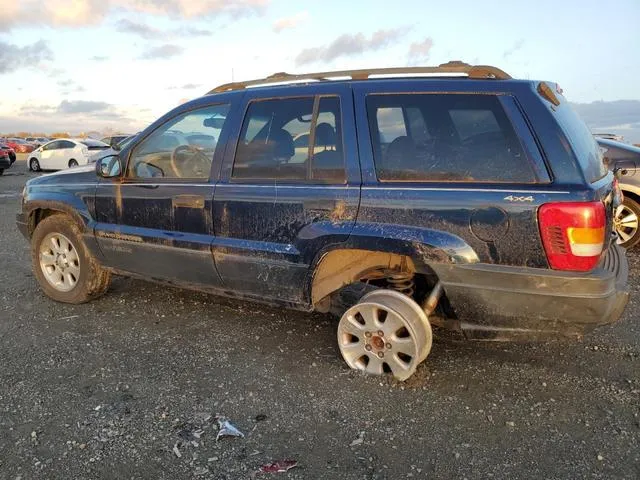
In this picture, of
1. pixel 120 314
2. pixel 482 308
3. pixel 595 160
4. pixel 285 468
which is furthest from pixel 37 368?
pixel 595 160

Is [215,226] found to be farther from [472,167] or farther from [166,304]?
[472,167]

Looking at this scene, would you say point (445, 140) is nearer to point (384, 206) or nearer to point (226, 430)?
point (384, 206)

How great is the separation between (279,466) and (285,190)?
169 cm

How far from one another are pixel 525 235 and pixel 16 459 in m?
2.82

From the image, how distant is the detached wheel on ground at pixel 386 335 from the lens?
3141 mm

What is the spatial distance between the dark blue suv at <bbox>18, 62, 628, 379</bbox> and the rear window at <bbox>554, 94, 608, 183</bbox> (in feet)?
0.07

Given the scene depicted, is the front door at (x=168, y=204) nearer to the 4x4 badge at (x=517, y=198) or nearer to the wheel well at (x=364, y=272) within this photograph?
the wheel well at (x=364, y=272)

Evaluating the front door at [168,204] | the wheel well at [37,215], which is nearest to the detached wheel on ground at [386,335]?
the front door at [168,204]

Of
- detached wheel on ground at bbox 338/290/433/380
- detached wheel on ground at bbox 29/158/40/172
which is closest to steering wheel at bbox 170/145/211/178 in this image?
detached wheel on ground at bbox 338/290/433/380

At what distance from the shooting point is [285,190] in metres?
3.43

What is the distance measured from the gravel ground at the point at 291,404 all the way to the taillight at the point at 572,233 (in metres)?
0.90

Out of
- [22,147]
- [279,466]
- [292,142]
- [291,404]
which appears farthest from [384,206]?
[22,147]

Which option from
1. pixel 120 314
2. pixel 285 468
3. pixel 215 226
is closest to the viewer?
pixel 285 468

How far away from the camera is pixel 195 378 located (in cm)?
338
